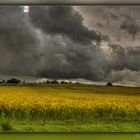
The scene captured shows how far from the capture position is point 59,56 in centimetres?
384

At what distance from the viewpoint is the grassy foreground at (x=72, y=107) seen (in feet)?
12.3

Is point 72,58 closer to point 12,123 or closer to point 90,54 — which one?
point 90,54

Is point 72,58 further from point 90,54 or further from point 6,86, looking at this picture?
point 6,86

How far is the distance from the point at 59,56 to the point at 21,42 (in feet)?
1.26

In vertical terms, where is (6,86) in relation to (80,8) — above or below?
below

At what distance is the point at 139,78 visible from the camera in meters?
3.81

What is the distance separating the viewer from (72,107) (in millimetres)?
3822

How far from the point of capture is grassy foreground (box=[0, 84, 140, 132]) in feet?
12.3

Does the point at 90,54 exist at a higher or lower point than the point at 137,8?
lower

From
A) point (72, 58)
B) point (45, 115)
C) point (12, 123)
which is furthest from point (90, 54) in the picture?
point (12, 123)

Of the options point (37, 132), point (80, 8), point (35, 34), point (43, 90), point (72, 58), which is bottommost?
point (37, 132)

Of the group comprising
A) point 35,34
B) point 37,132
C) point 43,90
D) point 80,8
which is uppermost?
point 80,8

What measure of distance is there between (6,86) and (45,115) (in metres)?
0.46

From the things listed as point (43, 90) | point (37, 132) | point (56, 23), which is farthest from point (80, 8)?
point (37, 132)
